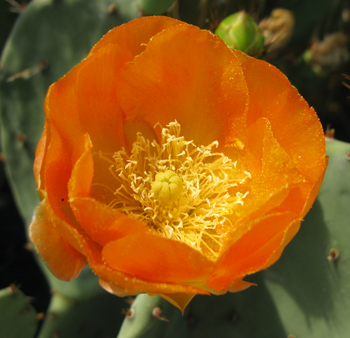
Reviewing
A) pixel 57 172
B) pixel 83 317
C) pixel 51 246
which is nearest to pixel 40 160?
pixel 57 172

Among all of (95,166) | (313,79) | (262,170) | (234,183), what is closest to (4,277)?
(95,166)

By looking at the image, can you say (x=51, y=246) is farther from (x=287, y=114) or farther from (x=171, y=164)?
(x=287, y=114)

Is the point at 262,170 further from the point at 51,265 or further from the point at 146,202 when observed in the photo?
the point at 51,265

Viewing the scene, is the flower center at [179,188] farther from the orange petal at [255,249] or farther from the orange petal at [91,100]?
the orange petal at [255,249]

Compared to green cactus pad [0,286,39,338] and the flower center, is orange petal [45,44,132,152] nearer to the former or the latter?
the flower center

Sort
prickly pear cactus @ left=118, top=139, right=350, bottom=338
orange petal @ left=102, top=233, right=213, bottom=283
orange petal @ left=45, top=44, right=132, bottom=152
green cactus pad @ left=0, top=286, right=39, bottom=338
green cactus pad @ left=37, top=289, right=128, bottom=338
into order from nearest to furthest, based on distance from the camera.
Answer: orange petal @ left=102, top=233, right=213, bottom=283
orange petal @ left=45, top=44, right=132, bottom=152
prickly pear cactus @ left=118, top=139, right=350, bottom=338
green cactus pad @ left=0, top=286, right=39, bottom=338
green cactus pad @ left=37, top=289, right=128, bottom=338

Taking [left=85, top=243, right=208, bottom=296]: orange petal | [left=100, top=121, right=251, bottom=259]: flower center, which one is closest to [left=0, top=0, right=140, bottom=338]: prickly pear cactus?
[left=100, top=121, right=251, bottom=259]: flower center
